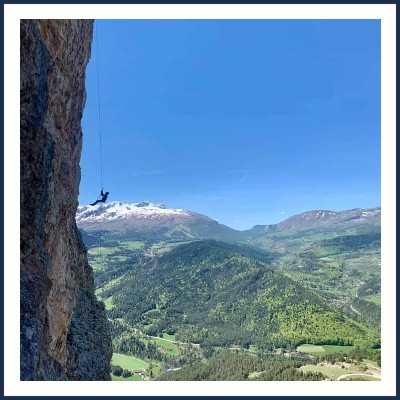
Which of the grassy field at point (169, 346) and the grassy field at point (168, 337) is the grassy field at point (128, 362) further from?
the grassy field at point (168, 337)

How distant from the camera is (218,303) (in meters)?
117

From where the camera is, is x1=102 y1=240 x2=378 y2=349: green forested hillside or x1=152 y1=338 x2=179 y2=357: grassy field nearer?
x1=152 y1=338 x2=179 y2=357: grassy field

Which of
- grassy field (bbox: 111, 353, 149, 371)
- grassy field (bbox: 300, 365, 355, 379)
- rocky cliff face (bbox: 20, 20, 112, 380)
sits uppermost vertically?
rocky cliff face (bbox: 20, 20, 112, 380)

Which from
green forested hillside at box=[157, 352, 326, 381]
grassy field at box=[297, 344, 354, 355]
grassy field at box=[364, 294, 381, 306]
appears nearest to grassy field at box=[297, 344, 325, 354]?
grassy field at box=[297, 344, 354, 355]

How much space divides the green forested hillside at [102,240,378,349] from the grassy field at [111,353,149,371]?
1740 centimetres

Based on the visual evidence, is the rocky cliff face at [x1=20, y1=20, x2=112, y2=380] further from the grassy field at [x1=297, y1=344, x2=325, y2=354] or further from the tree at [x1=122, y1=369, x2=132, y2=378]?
the grassy field at [x1=297, y1=344, x2=325, y2=354]

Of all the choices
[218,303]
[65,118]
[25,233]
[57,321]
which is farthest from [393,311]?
[218,303]

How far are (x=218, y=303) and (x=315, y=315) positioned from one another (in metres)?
34.6

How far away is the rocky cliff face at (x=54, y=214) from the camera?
7828 mm

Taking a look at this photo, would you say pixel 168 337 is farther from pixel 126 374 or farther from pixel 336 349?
pixel 336 349

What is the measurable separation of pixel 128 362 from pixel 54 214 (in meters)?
68.2

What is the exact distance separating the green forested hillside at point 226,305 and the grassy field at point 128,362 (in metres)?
17.4

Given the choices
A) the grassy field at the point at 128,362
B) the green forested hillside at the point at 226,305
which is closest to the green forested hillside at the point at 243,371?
the grassy field at the point at 128,362

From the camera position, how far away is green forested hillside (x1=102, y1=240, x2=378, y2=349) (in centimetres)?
8456
